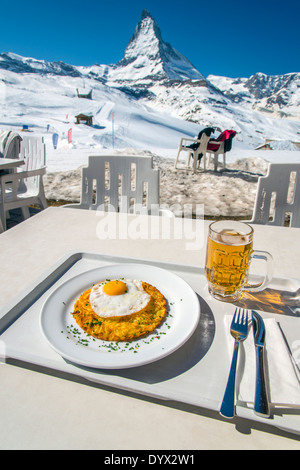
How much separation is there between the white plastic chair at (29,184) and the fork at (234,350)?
232cm

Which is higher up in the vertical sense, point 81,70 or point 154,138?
point 81,70

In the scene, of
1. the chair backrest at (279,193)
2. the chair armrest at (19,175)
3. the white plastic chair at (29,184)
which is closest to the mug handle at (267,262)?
the chair backrest at (279,193)

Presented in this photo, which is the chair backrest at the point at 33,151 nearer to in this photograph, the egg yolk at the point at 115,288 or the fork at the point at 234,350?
the egg yolk at the point at 115,288

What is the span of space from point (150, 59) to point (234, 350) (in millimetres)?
108551

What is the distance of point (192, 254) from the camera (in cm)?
89

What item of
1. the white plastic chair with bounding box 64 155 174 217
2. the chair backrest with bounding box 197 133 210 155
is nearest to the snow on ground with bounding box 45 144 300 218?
the chair backrest with bounding box 197 133 210 155

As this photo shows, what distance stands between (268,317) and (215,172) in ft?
18.6

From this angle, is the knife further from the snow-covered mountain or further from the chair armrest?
the snow-covered mountain

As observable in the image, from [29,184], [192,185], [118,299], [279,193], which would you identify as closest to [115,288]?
[118,299]

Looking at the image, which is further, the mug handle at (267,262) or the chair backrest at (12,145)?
the chair backrest at (12,145)

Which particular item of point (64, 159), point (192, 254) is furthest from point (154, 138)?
point (192, 254)

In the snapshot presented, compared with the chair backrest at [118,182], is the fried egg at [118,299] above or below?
below

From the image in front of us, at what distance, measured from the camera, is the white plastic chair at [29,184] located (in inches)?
101
